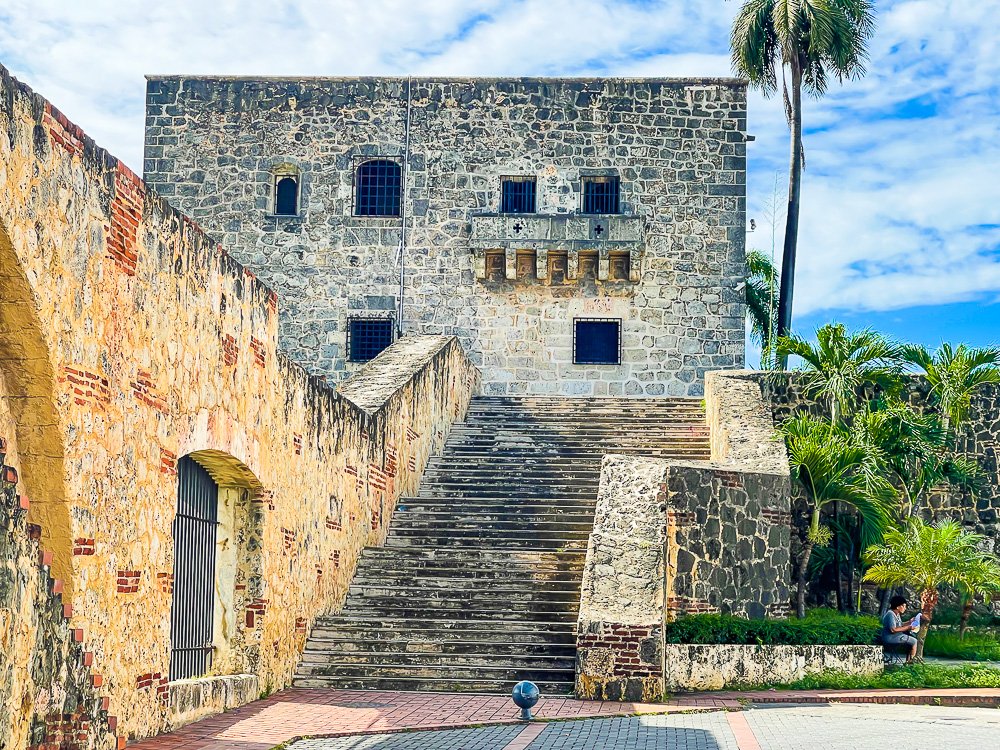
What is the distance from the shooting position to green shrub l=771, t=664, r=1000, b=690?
42.4ft

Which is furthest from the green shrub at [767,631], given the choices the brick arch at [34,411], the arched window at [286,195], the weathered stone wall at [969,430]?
the arched window at [286,195]

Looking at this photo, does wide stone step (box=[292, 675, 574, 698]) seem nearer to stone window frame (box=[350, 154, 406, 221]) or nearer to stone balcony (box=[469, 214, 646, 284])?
stone balcony (box=[469, 214, 646, 284])

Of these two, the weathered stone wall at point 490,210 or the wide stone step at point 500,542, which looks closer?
the wide stone step at point 500,542

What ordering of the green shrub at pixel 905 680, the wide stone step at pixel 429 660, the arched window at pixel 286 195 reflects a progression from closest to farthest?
the wide stone step at pixel 429 660
the green shrub at pixel 905 680
the arched window at pixel 286 195

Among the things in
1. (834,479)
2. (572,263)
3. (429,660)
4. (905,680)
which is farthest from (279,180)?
(905,680)

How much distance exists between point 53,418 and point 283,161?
18722mm

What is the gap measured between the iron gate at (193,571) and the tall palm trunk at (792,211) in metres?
15.3

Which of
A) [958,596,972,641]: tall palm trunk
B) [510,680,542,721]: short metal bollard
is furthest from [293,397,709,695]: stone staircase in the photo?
[958,596,972,641]: tall palm trunk

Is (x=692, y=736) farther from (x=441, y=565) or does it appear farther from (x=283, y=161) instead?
(x=283, y=161)

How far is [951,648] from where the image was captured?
608 inches

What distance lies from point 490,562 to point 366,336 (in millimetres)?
11629

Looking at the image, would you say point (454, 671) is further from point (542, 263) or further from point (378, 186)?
point (378, 186)

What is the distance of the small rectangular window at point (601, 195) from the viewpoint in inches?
1006

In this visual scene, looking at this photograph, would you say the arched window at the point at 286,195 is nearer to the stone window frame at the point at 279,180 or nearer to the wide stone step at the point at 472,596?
the stone window frame at the point at 279,180
